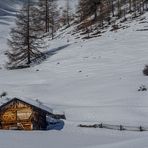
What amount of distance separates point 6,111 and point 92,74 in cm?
1298

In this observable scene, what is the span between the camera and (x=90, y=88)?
39656mm

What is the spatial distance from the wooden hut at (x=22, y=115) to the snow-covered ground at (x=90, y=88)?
1613 millimetres

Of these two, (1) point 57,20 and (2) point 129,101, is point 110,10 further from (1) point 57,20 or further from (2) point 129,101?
(2) point 129,101

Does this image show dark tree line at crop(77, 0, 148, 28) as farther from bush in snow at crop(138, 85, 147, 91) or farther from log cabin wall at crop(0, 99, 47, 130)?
log cabin wall at crop(0, 99, 47, 130)

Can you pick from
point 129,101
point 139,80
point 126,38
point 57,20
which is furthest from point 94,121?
point 57,20

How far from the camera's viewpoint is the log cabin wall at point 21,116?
32.5m

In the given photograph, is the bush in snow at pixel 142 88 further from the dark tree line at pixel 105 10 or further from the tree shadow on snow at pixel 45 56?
the dark tree line at pixel 105 10

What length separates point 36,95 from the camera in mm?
39594

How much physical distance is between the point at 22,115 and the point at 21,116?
3.4 inches

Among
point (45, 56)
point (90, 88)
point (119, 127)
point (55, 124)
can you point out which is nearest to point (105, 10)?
point (45, 56)

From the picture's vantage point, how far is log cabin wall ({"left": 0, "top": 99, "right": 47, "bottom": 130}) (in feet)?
107

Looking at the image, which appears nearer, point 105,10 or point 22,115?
point 22,115

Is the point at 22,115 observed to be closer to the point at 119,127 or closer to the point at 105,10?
the point at 119,127

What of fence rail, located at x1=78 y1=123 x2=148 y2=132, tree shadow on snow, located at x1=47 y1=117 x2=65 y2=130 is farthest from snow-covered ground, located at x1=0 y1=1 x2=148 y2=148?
fence rail, located at x1=78 y1=123 x2=148 y2=132
